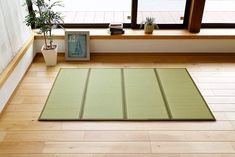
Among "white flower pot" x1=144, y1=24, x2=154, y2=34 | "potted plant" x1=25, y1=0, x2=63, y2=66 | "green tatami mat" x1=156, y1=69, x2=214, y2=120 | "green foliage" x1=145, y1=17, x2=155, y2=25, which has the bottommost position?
"green tatami mat" x1=156, y1=69, x2=214, y2=120

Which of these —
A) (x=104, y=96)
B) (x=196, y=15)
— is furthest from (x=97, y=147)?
(x=196, y=15)

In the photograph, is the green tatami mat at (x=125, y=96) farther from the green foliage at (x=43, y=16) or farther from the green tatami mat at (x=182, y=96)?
the green foliage at (x=43, y=16)

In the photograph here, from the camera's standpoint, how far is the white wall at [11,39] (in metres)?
2.28

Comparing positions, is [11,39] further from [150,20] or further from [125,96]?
[150,20]

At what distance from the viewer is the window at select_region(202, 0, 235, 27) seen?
355cm

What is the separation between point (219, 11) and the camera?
371cm

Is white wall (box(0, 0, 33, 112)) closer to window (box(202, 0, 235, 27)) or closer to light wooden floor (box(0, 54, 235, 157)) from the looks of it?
light wooden floor (box(0, 54, 235, 157))

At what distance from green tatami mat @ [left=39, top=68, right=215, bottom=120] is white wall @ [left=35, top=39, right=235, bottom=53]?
47cm

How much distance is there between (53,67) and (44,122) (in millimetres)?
1009

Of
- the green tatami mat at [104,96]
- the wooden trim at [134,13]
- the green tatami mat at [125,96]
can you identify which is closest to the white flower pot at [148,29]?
the wooden trim at [134,13]

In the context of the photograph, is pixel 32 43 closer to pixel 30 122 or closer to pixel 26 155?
pixel 30 122

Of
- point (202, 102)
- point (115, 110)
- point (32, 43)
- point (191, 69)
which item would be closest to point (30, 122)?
point (115, 110)

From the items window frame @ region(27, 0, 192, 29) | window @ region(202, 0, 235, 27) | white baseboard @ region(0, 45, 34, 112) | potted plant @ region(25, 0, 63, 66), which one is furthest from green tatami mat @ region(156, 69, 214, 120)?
white baseboard @ region(0, 45, 34, 112)

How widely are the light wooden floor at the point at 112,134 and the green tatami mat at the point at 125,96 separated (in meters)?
0.09
